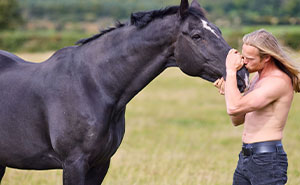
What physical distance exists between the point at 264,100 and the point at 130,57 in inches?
46.1

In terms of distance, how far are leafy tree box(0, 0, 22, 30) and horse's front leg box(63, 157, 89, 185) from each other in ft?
180

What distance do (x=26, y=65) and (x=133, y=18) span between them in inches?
43.2

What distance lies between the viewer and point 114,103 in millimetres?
3979

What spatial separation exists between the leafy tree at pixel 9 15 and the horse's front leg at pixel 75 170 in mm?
54970

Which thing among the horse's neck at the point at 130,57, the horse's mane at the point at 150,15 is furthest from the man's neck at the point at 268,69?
the horse's neck at the point at 130,57

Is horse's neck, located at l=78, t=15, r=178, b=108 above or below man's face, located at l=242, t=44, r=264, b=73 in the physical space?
below

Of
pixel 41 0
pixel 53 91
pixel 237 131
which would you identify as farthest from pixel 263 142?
pixel 41 0

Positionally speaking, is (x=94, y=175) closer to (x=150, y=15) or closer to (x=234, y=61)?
(x=150, y=15)

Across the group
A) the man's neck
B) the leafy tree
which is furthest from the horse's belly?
the leafy tree

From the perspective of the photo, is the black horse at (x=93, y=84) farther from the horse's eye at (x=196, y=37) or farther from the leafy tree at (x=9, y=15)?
the leafy tree at (x=9, y=15)

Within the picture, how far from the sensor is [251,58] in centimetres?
359

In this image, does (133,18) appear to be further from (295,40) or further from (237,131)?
(295,40)

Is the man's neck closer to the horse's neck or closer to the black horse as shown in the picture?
the black horse

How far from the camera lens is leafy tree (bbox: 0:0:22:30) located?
56344 mm
